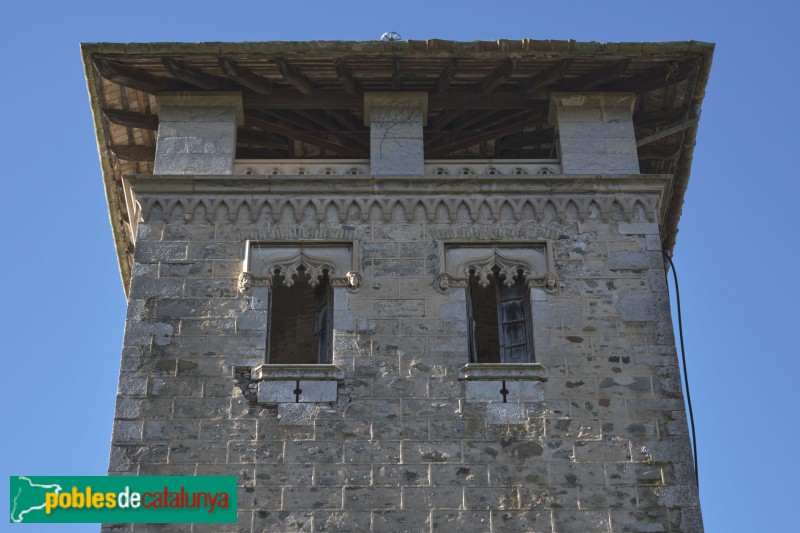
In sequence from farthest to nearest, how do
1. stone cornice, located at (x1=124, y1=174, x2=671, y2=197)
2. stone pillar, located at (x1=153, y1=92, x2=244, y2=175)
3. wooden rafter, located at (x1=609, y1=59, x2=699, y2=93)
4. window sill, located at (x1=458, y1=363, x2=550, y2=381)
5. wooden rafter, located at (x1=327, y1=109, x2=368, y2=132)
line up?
wooden rafter, located at (x1=327, y1=109, x2=368, y2=132)
wooden rafter, located at (x1=609, y1=59, x2=699, y2=93)
stone pillar, located at (x1=153, y1=92, x2=244, y2=175)
stone cornice, located at (x1=124, y1=174, x2=671, y2=197)
window sill, located at (x1=458, y1=363, x2=550, y2=381)

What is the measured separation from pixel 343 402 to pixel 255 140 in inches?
191

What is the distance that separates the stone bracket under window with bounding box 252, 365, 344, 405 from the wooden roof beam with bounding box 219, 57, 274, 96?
13.0ft

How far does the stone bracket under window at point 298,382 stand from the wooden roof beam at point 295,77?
397 cm

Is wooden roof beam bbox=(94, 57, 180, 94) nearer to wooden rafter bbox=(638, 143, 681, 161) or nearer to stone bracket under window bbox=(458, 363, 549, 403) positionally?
stone bracket under window bbox=(458, 363, 549, 403)

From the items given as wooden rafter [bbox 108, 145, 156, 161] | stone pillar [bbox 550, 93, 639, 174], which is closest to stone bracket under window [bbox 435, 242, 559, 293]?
stone pillar [bbox 550, 93, 639, 174]

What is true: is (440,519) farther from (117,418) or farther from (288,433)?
(117,418)

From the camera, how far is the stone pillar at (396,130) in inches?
693

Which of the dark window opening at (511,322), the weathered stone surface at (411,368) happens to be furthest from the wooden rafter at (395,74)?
the dark window opening at (511,322)

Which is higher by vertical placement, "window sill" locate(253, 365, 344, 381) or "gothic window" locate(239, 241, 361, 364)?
"gothic window" locate(239, 241, 361, 364)

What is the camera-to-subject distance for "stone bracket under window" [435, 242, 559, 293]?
1652 cm

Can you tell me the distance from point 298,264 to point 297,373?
1.51 metres

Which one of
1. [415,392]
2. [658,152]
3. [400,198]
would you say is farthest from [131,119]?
[658,152]

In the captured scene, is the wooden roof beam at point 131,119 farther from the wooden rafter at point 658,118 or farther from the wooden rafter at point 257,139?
the wooden rafter at point 658,118

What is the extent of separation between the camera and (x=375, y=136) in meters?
17.9
